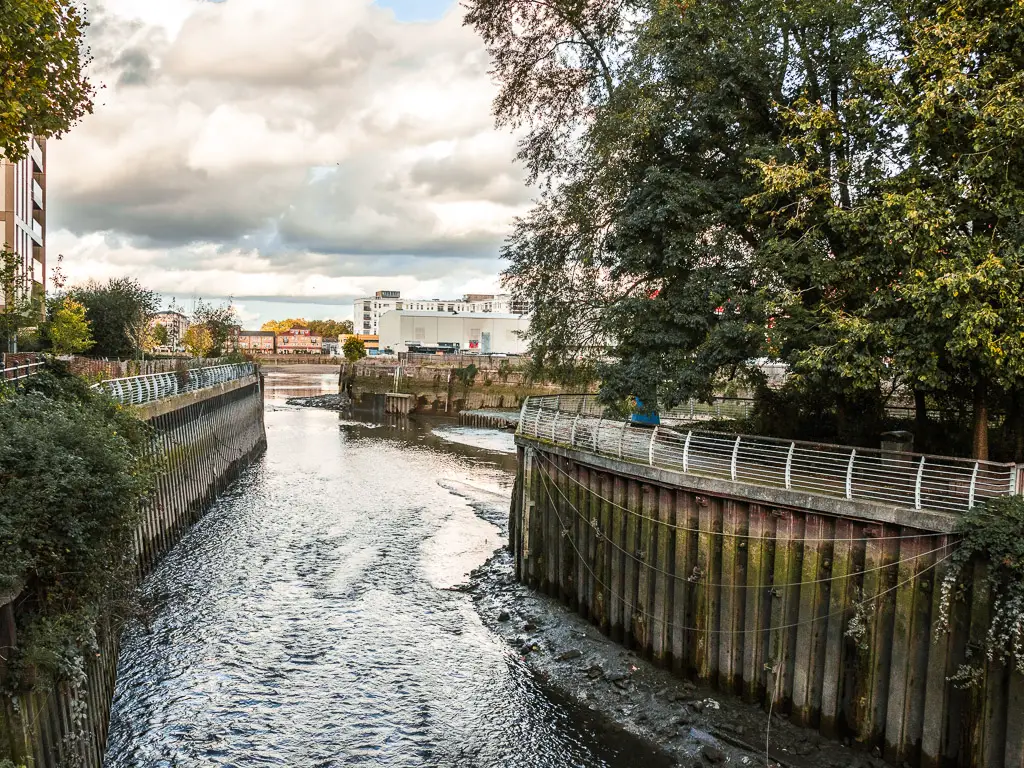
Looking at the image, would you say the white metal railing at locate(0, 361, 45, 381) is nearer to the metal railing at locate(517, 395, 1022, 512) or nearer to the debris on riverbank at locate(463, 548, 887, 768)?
the debris on riverbank at locate(463, 548, 887, 768)

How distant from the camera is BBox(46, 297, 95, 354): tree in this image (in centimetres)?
4462

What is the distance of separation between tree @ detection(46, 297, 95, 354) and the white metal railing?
25.3 meters

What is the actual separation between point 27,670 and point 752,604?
1278 cm

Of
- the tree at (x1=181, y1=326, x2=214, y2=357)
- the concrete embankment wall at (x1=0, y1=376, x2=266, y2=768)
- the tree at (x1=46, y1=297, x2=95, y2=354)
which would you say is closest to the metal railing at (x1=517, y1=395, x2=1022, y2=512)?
the concrete embankment wall at (x1=0, y1=376, x2=266, y2=768)

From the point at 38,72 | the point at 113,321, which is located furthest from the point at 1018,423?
the point at 113,321

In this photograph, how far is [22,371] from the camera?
20.4 meters

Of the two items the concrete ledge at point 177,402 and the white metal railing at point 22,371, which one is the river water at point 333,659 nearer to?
the concrete ledge at point 177,402

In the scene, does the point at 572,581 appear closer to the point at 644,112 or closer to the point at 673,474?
the point at 673,474

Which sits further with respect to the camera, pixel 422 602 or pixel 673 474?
pixel 422 602

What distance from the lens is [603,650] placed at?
60.0ft

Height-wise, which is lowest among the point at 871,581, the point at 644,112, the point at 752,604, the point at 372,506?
the point at 372,506

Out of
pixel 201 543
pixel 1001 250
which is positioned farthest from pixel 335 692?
pixel 1001 250

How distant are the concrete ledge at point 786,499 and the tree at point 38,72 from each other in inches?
599

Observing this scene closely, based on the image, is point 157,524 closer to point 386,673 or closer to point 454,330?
point 386,673
